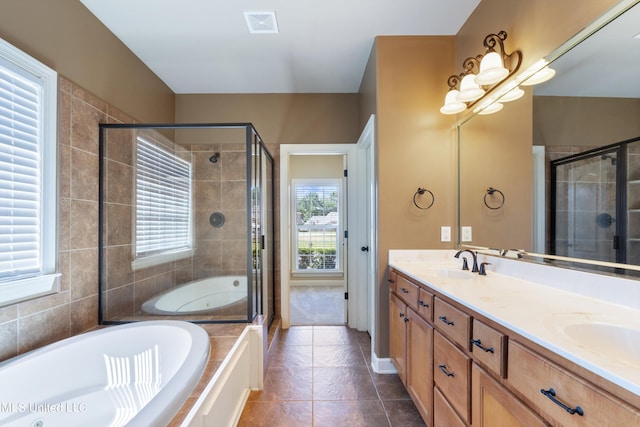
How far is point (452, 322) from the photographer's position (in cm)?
122

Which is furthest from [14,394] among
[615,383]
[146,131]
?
[615,383]

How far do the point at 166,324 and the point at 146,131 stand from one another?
150 centimetres

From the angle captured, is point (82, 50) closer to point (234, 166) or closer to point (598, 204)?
point (234, 166)

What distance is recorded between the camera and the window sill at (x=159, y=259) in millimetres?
2250

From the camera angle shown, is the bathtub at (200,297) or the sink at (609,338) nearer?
the sink at (609,338)

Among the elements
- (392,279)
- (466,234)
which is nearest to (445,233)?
(466,234)

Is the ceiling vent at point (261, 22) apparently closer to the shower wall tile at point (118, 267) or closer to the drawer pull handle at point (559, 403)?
the shower wall tile at point (118, 267)

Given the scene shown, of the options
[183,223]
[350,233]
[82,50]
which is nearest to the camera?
→ [82,50]

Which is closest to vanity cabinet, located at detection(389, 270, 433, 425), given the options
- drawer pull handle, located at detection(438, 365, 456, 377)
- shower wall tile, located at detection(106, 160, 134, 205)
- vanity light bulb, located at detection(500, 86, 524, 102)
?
drawer pull handle, located at detection(438, 365, 456, 377)

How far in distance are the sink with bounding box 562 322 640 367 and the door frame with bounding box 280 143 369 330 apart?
212 cm

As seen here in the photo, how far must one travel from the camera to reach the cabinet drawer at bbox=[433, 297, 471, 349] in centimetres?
113

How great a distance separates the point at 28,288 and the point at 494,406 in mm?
2185

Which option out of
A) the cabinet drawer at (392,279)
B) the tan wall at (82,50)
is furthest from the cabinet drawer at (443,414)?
the tan wall at (82,50)

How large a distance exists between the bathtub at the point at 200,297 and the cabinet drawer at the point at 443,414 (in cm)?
142
